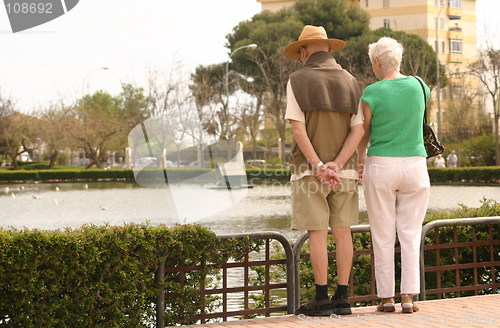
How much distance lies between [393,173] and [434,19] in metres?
81.7

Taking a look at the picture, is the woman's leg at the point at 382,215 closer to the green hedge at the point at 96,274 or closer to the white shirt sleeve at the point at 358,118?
the white shirt sleeve at the point at 358,118

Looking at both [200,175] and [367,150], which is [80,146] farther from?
[367,150]

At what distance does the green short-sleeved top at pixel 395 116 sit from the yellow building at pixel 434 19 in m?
76.0

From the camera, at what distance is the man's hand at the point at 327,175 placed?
4.99m

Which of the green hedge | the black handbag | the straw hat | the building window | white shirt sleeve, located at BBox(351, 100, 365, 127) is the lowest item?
the green hedge

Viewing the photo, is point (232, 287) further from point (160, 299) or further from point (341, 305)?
point (341, 305)

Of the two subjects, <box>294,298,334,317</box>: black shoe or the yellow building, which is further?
the yellow building

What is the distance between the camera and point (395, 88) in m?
5.23

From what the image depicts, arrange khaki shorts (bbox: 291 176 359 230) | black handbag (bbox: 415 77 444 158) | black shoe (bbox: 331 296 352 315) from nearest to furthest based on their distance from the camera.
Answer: khaki shorts (bbox: 291 176 359 230)
black shoe (bbox: 331 296 352 315)
black handbag (bbox: 415 77 444 158)

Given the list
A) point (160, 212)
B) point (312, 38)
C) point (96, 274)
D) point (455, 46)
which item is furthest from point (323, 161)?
point (455, 46)

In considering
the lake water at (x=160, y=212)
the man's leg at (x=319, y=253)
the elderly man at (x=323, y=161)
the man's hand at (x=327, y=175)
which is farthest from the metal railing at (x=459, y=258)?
the lake water at (x=160, y=212)

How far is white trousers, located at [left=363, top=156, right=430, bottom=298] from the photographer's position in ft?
17.0

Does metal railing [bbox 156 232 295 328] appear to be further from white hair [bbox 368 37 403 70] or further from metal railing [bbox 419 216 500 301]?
white hair [bbox 368 37 403 70]

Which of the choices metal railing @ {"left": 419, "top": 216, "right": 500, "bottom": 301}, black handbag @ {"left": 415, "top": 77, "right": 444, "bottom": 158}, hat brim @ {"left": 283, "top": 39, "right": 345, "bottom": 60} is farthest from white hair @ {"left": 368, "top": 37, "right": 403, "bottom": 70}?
metal railing @ {"left": 419, "top": 216, "right": 500, "bottom": 301}
